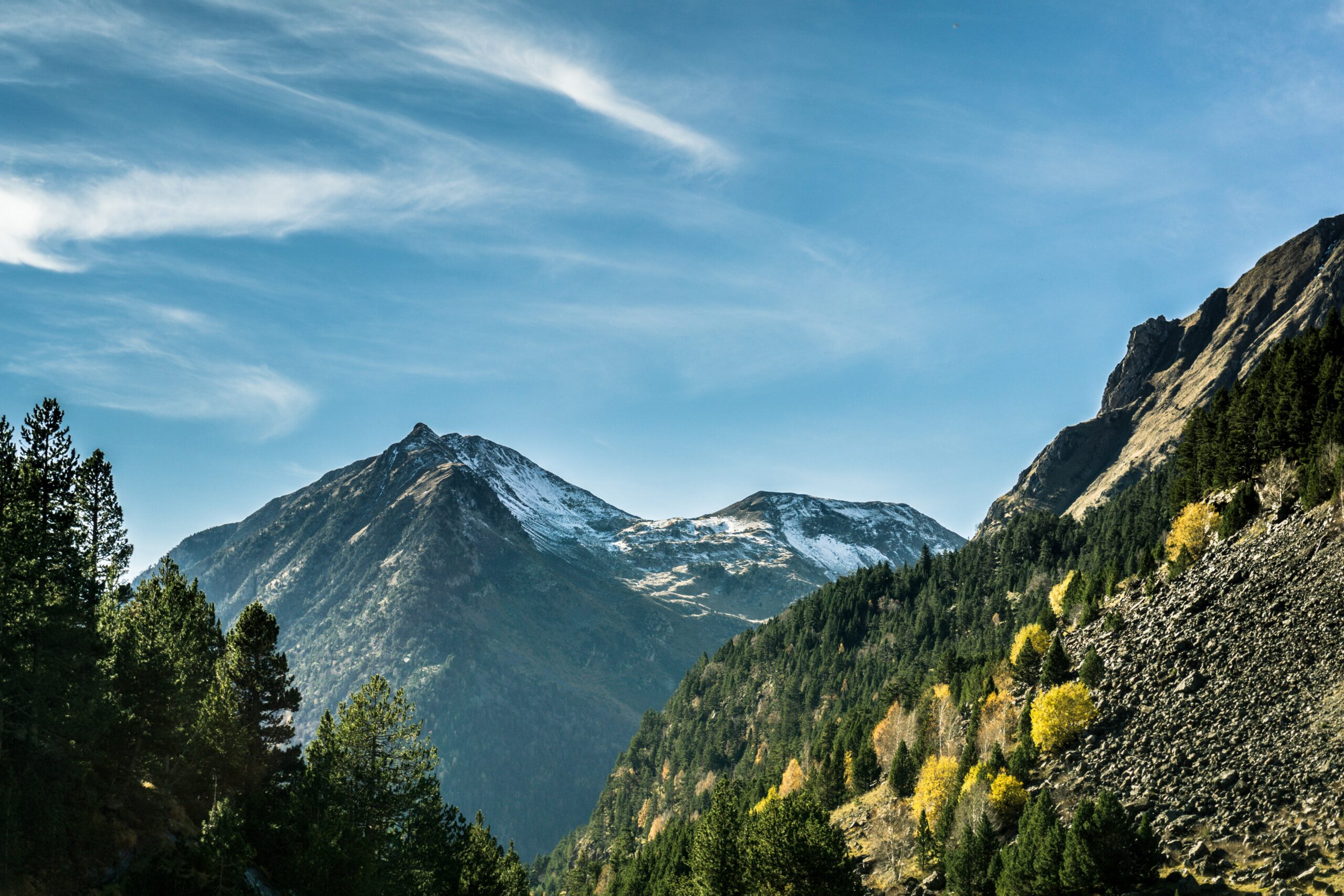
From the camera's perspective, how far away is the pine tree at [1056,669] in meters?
84.1

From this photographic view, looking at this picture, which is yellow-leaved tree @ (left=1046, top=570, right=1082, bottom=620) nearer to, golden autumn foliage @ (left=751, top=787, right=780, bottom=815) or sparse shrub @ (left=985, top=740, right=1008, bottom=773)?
sparse shrub @ (left=985, top=740, right=1008, bottom=773)

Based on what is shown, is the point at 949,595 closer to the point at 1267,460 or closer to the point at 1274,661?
the point at 1267,460

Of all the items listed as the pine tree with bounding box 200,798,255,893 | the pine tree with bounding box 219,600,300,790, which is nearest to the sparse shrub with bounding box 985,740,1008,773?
the pine tree with bounding box 219,600,300,790

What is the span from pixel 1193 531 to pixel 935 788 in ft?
114

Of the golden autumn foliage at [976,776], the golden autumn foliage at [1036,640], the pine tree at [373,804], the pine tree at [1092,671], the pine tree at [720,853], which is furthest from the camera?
the golden autumn foliage at [1036,640]

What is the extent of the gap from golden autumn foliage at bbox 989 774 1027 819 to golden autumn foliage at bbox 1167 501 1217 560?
2864 cm

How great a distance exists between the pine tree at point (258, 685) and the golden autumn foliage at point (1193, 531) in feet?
257

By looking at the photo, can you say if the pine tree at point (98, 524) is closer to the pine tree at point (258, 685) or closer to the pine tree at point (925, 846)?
the pine tree at point (258, 685)

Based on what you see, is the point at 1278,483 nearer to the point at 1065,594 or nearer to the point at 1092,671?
the point at 1092,671

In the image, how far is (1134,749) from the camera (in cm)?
6694

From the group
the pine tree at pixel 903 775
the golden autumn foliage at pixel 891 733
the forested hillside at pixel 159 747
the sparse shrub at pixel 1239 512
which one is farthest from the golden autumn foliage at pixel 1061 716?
the forested hillside at pixel 159 747

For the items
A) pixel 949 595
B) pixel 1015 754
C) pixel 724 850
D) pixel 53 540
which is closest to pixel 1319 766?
pixel 1015 754

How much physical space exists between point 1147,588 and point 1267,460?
1679cm

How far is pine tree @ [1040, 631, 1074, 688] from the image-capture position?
276 feet
